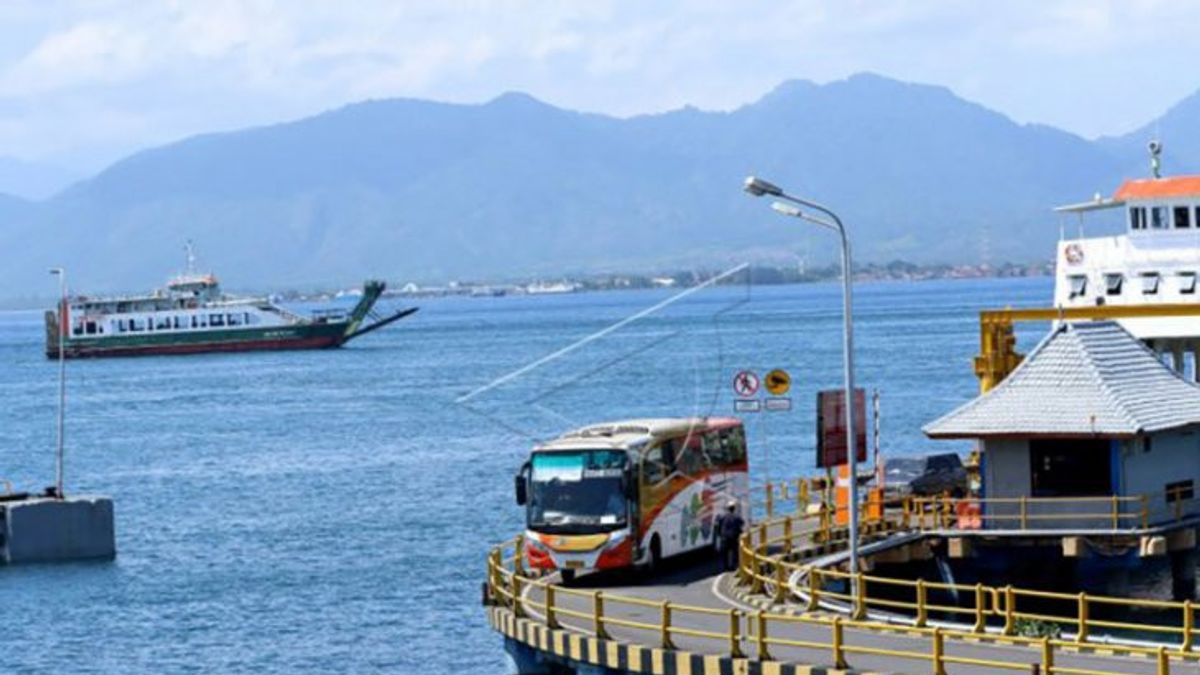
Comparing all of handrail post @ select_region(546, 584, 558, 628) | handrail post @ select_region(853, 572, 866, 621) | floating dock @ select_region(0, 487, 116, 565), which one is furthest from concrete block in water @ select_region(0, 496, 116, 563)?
handrail post @ select_region(853, 572, 866, 621)

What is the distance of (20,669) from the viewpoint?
56.6 m

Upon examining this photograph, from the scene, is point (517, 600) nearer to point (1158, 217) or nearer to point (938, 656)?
point (938, 656)

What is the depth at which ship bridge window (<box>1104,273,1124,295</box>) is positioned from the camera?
210ft

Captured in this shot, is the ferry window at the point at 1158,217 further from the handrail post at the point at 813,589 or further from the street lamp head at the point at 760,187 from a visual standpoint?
the handrail post at the point at 813,589

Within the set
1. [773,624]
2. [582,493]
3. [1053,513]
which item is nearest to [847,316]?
[773,624]

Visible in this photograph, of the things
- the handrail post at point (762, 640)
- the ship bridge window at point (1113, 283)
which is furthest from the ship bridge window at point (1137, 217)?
the handrail post at point (762, 640)

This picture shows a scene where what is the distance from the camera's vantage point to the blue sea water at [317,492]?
5862cm

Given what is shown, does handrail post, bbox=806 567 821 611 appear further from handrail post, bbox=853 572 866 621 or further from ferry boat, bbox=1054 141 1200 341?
ferry boat, bbox=1054 141 1200 341

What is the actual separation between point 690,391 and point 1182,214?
83.1 metres

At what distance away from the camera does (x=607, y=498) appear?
144ft

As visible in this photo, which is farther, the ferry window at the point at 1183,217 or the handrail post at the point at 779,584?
the ferry window at the point at 1183,217

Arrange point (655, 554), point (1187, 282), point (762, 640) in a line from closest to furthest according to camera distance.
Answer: point (762, 640) < point (655, 554) < point (1187, 282)

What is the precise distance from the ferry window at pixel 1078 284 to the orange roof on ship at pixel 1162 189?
7.57ft

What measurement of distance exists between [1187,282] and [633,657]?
31.7 meters
